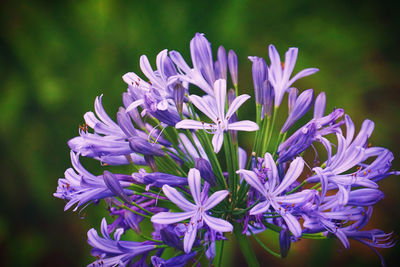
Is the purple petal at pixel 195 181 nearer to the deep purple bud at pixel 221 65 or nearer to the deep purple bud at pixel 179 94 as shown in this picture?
the deep purple bud at pixel 179 94

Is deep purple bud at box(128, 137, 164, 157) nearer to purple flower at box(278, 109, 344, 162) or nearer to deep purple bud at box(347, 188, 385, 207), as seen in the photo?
purple flower at box(278, 109, 344, 162)

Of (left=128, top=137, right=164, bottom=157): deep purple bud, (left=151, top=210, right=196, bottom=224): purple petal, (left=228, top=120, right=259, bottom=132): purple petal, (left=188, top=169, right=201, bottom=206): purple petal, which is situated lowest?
(left=151, top=210, right=196, bottom=224): purple petal

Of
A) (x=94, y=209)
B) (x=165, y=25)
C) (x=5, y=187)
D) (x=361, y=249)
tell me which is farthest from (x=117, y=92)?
(x=361, y=249)

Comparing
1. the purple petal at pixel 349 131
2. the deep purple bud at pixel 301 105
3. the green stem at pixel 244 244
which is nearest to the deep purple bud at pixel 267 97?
the deep purple bud at pixel 301 105

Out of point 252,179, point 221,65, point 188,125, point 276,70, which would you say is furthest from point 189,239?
point 276,70

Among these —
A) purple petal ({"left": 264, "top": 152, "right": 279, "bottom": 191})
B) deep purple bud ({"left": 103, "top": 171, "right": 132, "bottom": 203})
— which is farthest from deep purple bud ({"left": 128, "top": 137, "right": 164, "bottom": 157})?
purple petal ({"left": 264, "top": 152, "right": 279, "bottom": 191})

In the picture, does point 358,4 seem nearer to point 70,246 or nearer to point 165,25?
point 165,25

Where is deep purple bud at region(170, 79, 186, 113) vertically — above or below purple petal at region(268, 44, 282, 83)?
below
